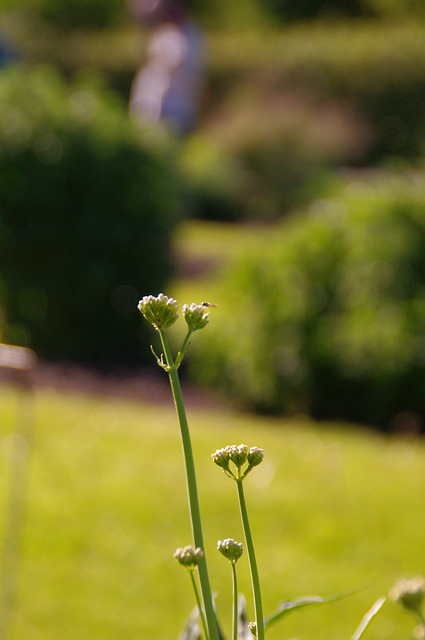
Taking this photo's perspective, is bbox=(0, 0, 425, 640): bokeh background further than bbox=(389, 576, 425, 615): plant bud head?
Yes

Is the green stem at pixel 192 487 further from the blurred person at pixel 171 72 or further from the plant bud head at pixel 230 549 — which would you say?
the blurred person at pixel 171 72

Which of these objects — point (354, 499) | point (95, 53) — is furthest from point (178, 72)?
point (354, 499)

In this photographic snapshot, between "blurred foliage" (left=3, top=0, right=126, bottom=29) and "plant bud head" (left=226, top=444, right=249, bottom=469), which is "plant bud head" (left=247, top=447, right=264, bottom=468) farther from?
"blurred foliage" (left=3, top=0, right=126, bottom=29)

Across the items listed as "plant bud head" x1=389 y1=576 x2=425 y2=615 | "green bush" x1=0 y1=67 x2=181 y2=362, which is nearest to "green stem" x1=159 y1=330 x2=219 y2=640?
"plant bud head" x1=389 y1=576 x2=425 y2=615

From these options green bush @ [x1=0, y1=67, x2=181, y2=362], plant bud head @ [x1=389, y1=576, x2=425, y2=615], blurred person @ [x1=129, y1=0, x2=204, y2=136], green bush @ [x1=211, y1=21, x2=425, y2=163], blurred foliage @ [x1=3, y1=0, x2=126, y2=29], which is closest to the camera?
plant bud head @ [x1=389, y1=576, x2=425, y2=615]

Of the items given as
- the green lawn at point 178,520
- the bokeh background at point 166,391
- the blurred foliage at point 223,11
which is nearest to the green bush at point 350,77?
the blurred foliage at point 223,11
